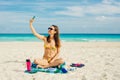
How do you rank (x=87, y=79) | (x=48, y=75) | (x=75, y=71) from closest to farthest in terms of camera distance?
(x=87, y=79)
(x=48, y=75)
(x=75, y=71)

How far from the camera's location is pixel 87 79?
7078mm

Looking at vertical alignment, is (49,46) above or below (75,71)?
above

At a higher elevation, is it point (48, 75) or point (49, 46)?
point (49, 46)

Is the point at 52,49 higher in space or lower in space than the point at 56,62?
higher

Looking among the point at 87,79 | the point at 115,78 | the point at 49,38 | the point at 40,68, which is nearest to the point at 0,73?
the point at 40,68

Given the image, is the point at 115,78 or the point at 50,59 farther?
the point at 50,59

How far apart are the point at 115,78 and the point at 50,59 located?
84.3 inches

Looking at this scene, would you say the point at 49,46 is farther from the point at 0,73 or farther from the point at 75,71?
the point at 0,73

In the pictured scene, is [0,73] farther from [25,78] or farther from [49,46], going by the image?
[49,46]

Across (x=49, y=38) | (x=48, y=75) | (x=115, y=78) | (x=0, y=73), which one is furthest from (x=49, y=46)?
(x=115, y=78)

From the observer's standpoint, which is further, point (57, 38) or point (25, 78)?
point (57, 38)

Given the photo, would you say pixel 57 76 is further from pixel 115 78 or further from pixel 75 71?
pixel 115 78

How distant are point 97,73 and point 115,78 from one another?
0.80 m

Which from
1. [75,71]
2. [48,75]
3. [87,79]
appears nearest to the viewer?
[87,79]
